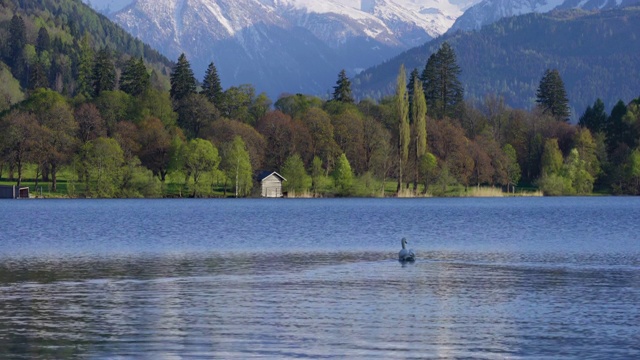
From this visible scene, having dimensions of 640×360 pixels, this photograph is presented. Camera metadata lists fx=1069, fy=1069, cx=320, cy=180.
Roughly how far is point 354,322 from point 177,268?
1810 centimetres

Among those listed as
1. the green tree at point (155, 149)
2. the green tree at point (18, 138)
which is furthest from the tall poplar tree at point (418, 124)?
the green tree at point (18, 138)

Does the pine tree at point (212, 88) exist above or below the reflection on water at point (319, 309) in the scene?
above

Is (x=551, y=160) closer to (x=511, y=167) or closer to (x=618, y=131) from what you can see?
(x=511, y=167)

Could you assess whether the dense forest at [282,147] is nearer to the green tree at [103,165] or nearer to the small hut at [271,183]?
the green tree at [103,165]

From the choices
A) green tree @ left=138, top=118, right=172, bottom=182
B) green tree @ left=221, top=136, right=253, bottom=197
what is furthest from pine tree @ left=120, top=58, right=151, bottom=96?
green tree @ left=221, top=136, right=253, bottom=197

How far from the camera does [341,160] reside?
15000cm

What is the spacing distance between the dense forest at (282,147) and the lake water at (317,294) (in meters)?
72.7

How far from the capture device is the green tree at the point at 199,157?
14612cm

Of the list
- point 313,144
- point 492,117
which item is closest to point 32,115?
point 313,144

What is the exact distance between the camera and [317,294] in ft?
124

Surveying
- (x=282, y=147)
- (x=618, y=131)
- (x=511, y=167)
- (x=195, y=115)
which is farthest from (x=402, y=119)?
(x=618, y=131)

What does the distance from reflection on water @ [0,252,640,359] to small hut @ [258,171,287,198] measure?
104 meters

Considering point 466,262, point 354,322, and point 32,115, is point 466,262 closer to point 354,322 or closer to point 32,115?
point 354,322

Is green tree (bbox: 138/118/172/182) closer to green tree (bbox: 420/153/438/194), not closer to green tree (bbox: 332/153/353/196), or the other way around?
green tree (bbox: 332/153/353/196)
